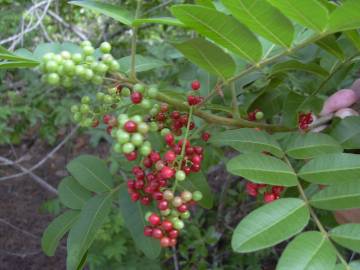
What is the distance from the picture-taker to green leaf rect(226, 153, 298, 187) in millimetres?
1027

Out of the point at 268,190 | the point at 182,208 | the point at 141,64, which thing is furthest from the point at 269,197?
the point at 141,64

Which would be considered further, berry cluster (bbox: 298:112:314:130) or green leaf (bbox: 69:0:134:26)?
berry cluster (bbox: 298:112:314:130)

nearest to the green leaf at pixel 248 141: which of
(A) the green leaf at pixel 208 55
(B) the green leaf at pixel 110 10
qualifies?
(A) the green leaf at pixel 208 55

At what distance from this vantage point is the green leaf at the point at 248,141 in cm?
116

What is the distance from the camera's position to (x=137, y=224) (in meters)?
1.33

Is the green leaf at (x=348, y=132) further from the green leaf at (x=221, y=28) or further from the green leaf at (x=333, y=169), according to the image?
the green leaf at (x=221, y=28)

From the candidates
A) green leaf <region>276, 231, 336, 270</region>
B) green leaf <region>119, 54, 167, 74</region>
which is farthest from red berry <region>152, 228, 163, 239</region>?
green leaf <region>119, 54, 167, 74</region>

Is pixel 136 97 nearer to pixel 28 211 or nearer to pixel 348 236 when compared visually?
pixel 348 236

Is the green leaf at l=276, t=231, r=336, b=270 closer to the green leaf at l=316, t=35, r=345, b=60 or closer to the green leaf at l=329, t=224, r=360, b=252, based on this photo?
the green leaf at l=329, t=224, r=360, b=252

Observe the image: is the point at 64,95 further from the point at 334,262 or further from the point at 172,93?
the point at 334,262

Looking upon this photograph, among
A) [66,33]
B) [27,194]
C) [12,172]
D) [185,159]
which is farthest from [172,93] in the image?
[12,172]

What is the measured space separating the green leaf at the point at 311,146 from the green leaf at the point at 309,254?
27cm

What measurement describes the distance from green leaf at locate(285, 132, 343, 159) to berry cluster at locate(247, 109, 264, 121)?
21 centimetres

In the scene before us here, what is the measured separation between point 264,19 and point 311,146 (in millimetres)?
389
